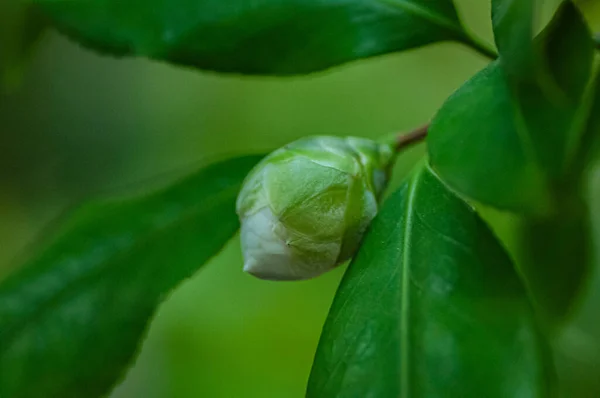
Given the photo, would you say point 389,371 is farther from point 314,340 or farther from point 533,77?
point 314,340

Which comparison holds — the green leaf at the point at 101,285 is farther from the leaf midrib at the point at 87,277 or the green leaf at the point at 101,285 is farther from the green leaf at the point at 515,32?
the green leaf at the point at 515,32

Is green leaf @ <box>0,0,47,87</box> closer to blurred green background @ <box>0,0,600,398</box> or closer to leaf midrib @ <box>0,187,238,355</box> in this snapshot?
leaf midrib @ <box>0,187,238,355</box>

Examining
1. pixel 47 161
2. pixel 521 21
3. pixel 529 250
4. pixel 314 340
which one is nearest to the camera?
pixel 521 21

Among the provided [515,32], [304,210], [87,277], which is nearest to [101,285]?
[87,277]

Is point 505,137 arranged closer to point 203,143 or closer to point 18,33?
point 18,33

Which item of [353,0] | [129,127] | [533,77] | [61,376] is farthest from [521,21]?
[129,127]

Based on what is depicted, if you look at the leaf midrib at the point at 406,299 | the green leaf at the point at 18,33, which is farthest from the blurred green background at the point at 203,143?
the leaf midrib at the point at 406,299

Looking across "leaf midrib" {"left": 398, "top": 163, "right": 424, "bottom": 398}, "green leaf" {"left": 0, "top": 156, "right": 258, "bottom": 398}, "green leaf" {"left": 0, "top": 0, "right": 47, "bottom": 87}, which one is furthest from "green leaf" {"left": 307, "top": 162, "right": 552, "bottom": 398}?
"green leaf" {"left": 0, "top": 0, "right": 47, "bottom": 87}
